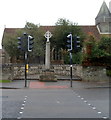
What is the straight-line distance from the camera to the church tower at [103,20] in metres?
86.9

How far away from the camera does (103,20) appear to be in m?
88.8

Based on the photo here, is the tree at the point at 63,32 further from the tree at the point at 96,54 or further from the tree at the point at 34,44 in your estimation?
the tree at the point at 96,54

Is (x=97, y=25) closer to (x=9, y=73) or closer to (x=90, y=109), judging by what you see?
(x=9, y=73)

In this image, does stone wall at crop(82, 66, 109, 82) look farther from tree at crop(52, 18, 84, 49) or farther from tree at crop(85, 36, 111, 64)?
tree at crop(52, 18, 84, 49)

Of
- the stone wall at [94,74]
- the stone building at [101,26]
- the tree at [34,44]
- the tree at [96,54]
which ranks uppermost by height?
the stone building at [101,26]

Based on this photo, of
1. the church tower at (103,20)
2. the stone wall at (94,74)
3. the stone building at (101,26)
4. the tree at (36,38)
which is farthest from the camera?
the church tower at (103,20)

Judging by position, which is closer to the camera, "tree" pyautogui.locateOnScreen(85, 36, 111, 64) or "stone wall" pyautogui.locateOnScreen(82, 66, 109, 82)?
"stone wall" pyautogui.locateOnScreen(82, 66, 109, 82)

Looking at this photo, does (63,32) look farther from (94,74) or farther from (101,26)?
(94,74)

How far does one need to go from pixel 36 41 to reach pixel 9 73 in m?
33.5

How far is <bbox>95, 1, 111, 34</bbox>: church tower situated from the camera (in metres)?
86.9

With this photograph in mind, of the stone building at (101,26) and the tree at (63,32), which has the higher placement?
the stone building at (101,26)

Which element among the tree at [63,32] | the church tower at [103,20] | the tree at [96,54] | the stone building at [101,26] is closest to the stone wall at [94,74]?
the tree at [96,54]

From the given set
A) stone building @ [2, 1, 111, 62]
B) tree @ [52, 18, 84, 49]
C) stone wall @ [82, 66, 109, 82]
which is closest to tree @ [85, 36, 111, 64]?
stone wall @ [82, 66, 109, 82]

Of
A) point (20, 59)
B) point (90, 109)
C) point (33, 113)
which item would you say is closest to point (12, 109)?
point (33, 113)
